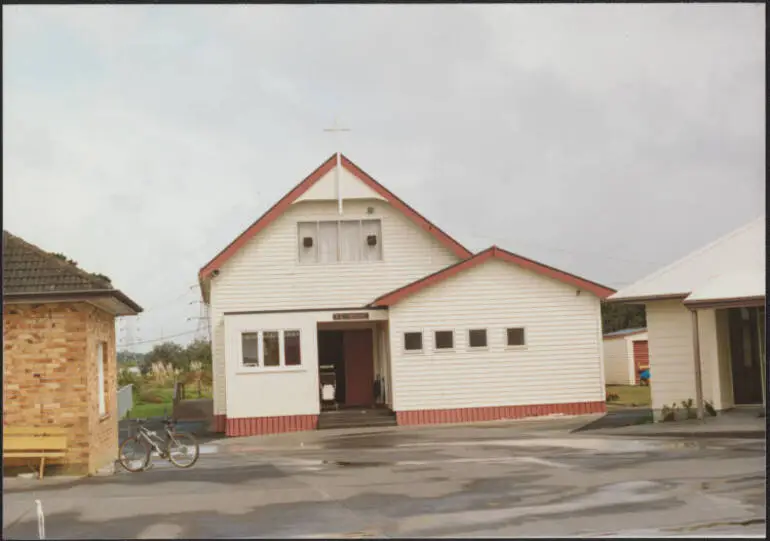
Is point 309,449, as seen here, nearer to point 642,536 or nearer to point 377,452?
point 377,452

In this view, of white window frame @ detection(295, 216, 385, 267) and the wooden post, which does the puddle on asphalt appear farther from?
white window frame @ detection(295, 216, 385, 267)

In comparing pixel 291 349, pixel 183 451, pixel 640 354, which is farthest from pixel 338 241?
pixel 640 354

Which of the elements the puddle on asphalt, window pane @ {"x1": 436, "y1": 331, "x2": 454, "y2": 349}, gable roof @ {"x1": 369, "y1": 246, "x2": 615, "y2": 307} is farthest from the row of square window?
the puddle on asphalt

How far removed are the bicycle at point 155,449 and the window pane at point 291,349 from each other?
982 centimetres

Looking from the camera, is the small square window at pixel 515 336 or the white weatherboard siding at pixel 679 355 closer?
the white weatherboard siding at pixel 679 355

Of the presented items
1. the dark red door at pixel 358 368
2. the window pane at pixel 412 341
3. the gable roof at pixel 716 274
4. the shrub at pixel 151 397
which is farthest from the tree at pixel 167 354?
the gable roof at pixel 716 274

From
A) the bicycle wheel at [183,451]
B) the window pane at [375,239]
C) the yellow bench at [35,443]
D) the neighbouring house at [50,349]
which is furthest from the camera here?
the window pane at [375,239]

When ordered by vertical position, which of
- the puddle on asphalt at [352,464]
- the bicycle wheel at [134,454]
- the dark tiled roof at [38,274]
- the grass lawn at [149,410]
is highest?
the dark tiled roof at [38,274]

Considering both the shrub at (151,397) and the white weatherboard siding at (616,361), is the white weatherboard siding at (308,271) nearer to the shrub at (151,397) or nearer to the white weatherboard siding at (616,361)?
the shrub at (151,397)

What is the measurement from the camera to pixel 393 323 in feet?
91.0

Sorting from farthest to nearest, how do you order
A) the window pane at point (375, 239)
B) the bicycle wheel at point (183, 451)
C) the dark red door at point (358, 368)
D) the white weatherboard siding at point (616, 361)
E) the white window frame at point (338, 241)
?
1. the white weatherboard siding at point (616, 361)
2. the dark red door at point (358, 368)
3. the window pane at point (375, 239)
4. the white window frame at point (338, 241)
5. the bicycle wheel at point (183, 451)

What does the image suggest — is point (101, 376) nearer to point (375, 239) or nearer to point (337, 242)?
point (337, 242)

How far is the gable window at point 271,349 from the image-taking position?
27953 millimetres

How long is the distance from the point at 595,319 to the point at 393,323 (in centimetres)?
562
